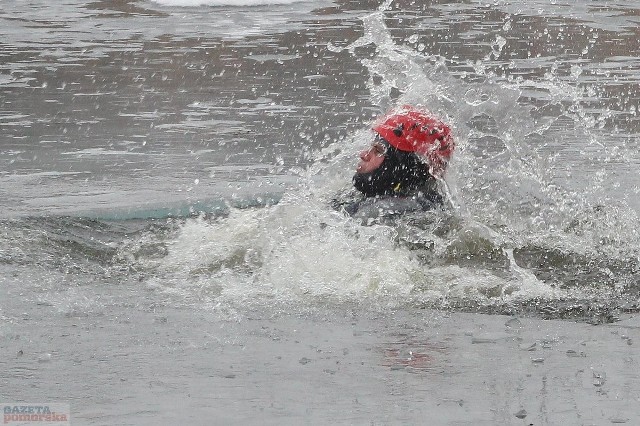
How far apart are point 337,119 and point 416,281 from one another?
512cm

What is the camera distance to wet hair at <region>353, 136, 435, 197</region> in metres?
7.21

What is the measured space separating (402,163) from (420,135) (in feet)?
0.58

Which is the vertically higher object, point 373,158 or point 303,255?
point 373,158

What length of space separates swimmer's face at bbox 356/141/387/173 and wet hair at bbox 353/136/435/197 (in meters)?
0.02

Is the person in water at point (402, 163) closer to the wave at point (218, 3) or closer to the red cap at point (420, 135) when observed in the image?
the red cap at point (420, 135)

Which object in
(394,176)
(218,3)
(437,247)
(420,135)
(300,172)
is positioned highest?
(420,135)

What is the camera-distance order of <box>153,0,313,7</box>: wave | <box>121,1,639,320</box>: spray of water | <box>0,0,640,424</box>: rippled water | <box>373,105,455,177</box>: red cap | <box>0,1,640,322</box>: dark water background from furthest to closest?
<box>153,0,313,7</box>: wave < <box>373,105,455,177</box>: red cap < <box>0,1,640,322</box>: dark water background < <box>121,1,639,320</box>: spray of water < <box>0,0,640,424</box>: rippled water

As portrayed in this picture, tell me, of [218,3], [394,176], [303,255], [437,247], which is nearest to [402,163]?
[394,176]

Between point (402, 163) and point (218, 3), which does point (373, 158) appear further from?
point (218, 3)

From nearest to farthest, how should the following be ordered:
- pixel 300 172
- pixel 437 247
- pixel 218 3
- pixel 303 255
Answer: pixel 303 255
pixel 437 247
pixel 300 172
pixel 218 3

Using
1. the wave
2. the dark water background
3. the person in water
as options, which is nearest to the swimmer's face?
the person in water

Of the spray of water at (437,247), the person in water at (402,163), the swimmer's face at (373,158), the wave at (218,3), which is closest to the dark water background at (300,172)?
the spray of water at (437,247)

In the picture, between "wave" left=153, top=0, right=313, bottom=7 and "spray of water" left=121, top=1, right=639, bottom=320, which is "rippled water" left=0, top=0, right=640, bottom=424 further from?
"wave" left=153, top=0, right=313, bottom=7

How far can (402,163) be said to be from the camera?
284 inches
